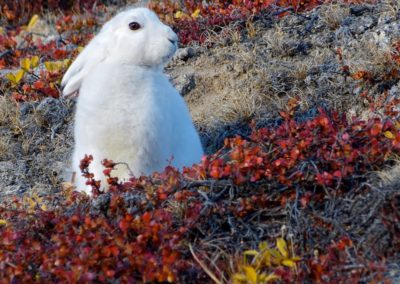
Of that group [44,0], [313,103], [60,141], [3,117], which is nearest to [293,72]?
[313,103]

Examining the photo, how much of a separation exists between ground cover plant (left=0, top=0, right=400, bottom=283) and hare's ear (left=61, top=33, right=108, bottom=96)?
851mm

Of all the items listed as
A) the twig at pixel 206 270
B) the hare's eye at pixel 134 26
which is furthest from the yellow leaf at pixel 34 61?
the twig at pixel 206 270

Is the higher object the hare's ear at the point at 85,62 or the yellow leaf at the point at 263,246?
the hare's ear at the point at 85,62

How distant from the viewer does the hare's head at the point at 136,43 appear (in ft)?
19.2

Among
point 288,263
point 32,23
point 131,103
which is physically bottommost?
point 32,23

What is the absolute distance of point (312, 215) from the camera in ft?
16.2

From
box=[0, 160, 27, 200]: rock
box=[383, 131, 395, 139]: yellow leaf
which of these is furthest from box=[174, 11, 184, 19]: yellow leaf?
box=[383, 131, 395, 139]: yellow leaf

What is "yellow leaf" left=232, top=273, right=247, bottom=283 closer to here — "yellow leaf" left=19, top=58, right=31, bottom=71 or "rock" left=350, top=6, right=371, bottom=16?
"yellow leaf" left=19, top=58, right=31, bottom=71

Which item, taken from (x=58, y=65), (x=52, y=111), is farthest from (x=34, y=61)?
(x=52, y=111)

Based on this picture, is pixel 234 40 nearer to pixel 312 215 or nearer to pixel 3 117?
pixel 3 117

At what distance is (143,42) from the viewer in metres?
5.88

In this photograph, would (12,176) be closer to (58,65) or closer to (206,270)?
(58,65)

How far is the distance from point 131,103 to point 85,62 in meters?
0.69

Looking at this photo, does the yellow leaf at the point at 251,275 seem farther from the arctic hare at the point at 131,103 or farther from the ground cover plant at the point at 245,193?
the arctic hare at the point at 131,103
